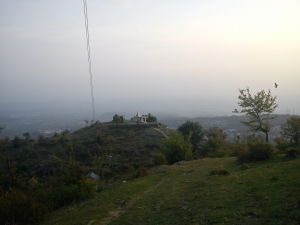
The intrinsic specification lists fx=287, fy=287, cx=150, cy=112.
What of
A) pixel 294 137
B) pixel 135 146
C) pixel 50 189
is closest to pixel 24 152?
pixel 135 146

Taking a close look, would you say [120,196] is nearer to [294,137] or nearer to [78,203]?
[78,203]

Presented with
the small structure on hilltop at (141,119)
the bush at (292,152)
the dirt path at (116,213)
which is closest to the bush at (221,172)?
the dirt path at (116,213)

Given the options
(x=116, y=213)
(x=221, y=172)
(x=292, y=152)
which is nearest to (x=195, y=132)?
(x=292, y=152)

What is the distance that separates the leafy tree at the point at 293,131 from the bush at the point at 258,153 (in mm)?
2512

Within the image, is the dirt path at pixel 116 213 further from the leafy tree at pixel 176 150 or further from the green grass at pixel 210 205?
the leafy tree at pixel 176 150

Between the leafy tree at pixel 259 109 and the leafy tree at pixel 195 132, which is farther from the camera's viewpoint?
the leafy tree at pixel 195 132

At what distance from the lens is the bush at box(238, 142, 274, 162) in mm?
22641

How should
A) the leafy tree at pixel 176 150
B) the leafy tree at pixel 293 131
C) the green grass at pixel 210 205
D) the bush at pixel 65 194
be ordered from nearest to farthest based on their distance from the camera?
the green grass at pixel 210 205 → the bush at pixel 65 194 → the leafy tree at pixel 293 131 → the leafy tree at pixel 176 150

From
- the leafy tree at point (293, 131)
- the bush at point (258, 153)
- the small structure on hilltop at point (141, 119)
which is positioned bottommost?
the bush at point (258, 153)

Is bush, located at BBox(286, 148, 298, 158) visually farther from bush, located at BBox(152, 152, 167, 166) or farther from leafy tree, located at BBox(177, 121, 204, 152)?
leafy tree, located at BBox(177, 121, 204, 152)

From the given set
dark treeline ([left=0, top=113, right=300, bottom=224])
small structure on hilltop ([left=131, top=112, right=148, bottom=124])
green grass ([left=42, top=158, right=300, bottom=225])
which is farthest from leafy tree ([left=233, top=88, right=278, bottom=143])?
small structure on hilltop ([left=131, top=112, right=148, bottom=124])

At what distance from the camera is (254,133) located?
113ft

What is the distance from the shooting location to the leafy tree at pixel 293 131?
2377 centimetres

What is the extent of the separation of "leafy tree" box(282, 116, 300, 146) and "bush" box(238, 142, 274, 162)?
2.51 meters
